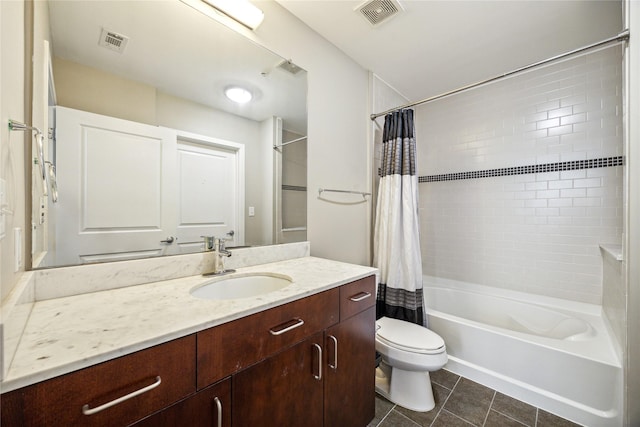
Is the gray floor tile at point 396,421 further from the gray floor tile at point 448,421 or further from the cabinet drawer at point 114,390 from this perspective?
the cabinet drawer at point 114,390

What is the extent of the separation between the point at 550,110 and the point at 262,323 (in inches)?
111

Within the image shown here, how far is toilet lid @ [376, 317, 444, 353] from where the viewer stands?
58.2 inches

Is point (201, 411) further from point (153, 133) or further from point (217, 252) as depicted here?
point (153, 133)

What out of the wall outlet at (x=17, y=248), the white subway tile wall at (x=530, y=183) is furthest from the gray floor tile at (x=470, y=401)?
the wall outlet at (x=17, y=248)

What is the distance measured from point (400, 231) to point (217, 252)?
55.0 inches

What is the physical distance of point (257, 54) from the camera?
149 centimetres

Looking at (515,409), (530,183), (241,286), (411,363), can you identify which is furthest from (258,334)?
(530,183)

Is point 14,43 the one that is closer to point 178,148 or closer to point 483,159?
point 178,148

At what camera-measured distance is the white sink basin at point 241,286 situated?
1101mm

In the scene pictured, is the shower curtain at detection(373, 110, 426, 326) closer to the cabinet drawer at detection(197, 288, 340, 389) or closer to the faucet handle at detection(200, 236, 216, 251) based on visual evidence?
the cabinet drawer at detection(197, 288, 340, 389)

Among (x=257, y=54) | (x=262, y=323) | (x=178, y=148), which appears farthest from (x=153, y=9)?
(x=262, y=323)

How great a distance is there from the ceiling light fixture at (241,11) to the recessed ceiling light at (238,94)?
357mm

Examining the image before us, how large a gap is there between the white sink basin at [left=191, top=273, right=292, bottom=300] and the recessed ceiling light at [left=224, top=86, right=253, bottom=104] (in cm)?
98

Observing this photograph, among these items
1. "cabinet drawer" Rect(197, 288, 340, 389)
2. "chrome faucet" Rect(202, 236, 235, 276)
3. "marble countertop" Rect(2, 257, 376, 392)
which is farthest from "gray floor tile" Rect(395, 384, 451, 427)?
"chrome faucet" Rect(202, 236, 235, 276)
